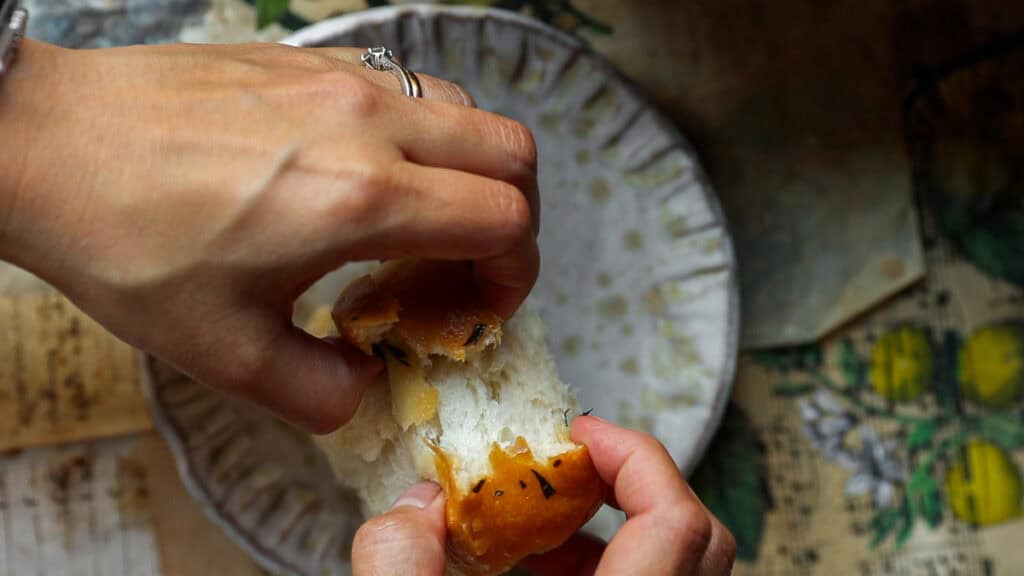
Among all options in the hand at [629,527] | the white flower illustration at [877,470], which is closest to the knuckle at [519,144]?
the hand at [629,527]

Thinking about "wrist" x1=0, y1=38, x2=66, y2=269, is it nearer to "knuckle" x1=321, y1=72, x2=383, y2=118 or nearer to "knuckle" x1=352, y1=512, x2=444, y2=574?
"knuckle" x1=321, y1=72, x2=383, y2=118

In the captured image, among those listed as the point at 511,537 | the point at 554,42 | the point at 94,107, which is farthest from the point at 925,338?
the point at 94,107

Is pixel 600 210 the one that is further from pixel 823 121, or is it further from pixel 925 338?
pixel 925 338

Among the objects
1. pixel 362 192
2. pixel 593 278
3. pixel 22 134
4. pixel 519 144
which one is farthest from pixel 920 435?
pixel 22 134

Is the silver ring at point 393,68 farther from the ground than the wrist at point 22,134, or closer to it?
farther from the ground

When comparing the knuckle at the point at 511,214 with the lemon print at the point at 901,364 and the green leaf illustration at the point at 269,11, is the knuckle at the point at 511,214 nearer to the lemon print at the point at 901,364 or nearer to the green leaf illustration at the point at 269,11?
the green leaf illustration at the point at 269,11

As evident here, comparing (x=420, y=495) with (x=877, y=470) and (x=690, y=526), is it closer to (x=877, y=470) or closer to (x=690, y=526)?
(x=690, y=526)
